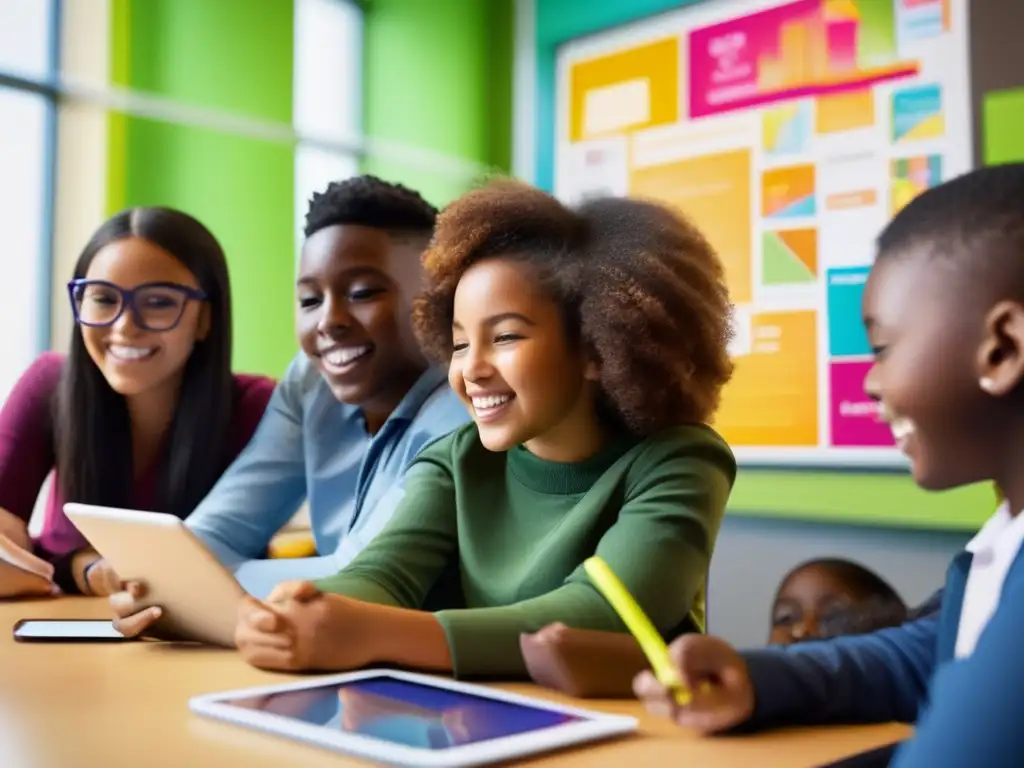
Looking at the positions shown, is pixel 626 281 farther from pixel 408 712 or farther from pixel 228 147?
pixel 228 147

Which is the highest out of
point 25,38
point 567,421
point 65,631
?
point 25,38

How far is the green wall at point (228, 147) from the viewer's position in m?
2.83

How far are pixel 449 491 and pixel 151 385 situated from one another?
80cm

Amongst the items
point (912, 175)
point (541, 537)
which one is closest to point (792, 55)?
point (912, 175)

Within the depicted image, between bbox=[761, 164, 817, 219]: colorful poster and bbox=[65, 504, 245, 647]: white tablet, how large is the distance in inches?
92.6

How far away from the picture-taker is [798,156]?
2.99 meters

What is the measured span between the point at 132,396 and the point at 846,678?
1.37 m

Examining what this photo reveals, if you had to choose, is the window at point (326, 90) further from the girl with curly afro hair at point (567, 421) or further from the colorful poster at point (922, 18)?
the girl with curly afro hair at point (567, 421)

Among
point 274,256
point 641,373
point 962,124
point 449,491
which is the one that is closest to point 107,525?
point 449,491

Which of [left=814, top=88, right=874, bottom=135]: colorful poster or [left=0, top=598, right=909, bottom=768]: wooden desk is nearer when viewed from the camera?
[left=0, top=598, right=909, bottom=768]: wooden desk

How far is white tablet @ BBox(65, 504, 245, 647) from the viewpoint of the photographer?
97 centimetres

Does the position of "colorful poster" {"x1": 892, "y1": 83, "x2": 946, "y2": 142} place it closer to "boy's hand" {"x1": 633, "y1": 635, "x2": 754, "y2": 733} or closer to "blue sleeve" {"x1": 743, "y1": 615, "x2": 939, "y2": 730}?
"blue sleeve" {"x1": 743, "y1": 615, "x2": 939, "y2": 730}

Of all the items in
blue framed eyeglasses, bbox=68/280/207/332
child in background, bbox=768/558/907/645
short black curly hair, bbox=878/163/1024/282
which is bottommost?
child in background, bbox=768/558/907/645

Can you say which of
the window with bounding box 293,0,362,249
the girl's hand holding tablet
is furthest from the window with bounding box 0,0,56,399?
the girl's hand holding tablet
